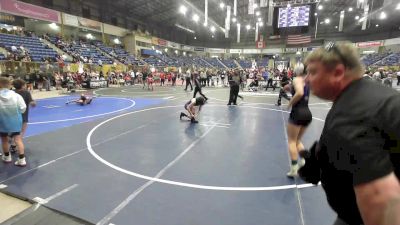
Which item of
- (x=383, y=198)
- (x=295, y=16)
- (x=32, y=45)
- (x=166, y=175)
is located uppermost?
(x=295, y=16)

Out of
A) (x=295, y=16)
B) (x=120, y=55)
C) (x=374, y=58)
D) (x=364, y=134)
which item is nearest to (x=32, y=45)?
(x=120, y=55)

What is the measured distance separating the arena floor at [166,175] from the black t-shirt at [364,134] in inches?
93.2

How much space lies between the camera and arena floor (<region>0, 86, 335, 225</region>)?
3.27 metres

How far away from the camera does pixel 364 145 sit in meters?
0.91

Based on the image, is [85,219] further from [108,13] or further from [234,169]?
[108,13]

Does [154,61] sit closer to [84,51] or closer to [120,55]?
[120,55]

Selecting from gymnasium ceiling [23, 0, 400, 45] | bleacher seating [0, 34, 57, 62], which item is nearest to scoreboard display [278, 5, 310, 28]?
gymnasium ceiling [23, 0, 400, 45]

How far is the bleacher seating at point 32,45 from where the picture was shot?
21625 millimetres

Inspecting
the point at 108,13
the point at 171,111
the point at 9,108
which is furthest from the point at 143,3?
the point at 9,108

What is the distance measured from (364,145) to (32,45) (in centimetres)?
2865

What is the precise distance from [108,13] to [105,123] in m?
36.3

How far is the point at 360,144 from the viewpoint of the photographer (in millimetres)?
916

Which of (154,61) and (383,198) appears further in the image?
(154,61)

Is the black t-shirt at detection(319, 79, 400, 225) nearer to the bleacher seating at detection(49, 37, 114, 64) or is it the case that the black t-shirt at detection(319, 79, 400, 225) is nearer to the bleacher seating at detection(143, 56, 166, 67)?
the bleacher seating at detection(49, 37, 114, 64)
